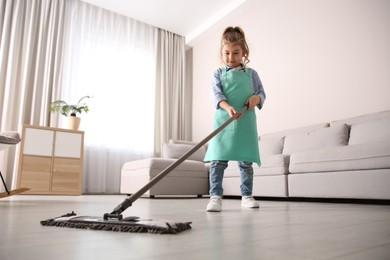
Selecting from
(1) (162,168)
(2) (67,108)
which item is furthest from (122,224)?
(2) (67,108)

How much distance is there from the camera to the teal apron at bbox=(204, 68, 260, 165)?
1.68 meters

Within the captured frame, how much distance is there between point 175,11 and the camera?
486 cm

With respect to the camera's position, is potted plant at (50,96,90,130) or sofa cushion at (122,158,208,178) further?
potted plant at (50,96,90,130)

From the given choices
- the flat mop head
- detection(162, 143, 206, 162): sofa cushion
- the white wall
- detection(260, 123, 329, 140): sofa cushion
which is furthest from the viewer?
detection(162, 143, 206, 162): sofa cushion

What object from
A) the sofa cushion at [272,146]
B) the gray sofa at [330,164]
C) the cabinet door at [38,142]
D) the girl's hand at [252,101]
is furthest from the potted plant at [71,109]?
the girl's hand at [252,101]

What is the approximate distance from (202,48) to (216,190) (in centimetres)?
433

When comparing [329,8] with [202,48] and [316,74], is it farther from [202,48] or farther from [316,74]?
[202,48]

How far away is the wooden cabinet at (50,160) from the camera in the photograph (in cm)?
335

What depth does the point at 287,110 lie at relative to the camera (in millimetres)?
3941

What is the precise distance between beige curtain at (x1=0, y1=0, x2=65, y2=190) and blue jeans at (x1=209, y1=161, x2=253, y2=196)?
3.19m

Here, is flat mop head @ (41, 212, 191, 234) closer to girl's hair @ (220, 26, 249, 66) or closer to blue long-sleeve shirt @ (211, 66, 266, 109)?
blue long-sleeve shirt @ (211, 66, 266, 109)

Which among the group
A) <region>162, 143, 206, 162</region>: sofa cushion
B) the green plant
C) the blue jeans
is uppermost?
the green plant

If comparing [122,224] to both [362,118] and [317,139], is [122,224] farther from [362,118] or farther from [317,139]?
[362,118]

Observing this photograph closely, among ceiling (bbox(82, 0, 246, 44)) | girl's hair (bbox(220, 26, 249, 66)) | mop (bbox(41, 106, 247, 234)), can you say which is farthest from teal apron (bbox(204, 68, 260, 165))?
ceiling (bbox(82, 0, 246, 44))
